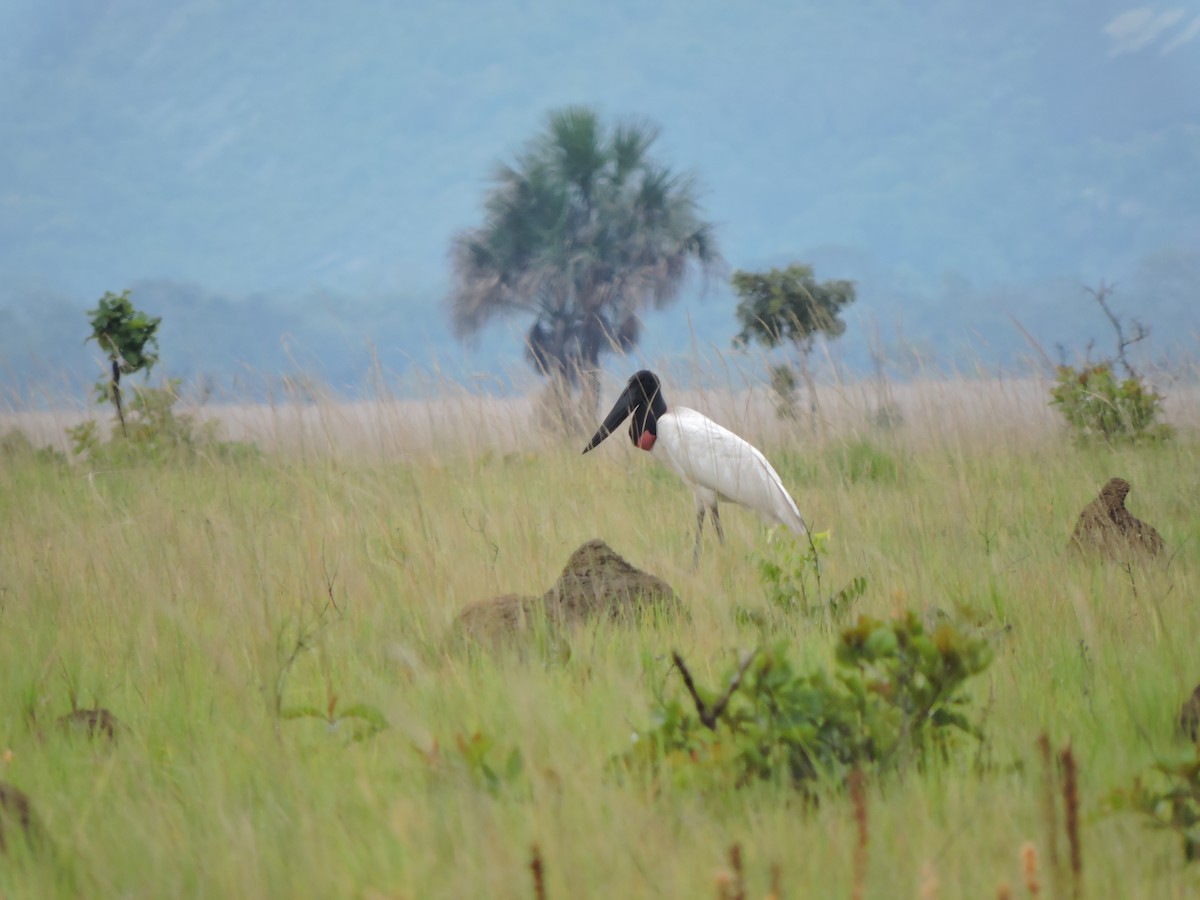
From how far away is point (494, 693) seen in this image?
7.89 ft

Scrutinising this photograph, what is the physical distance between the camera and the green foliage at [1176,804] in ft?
5.06

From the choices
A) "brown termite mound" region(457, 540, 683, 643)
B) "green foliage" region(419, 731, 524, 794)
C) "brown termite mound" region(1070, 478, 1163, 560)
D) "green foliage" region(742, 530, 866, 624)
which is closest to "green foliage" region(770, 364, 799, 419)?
"brown termite mound" region(1070, 478, 1163, 560)

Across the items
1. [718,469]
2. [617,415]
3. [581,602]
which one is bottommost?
[581,602]

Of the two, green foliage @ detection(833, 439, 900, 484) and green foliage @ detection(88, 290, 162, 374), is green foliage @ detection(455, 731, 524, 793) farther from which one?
green foliage @ detection(88, 290, 162, 374)

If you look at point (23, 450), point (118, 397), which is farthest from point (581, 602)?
point (23, 450)

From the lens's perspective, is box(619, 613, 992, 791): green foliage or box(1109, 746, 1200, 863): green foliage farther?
box(619, 613, 992, 791): green foliage

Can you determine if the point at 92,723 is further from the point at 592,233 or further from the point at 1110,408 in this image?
the point at 592,233

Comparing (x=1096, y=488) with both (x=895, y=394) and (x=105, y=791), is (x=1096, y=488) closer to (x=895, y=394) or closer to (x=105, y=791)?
(x=895, y=394)

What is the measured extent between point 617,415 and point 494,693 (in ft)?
13.4


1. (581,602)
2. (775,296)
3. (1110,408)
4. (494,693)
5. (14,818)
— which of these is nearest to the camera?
(14,818)

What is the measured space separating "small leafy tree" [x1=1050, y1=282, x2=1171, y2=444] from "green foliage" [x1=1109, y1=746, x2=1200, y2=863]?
21.5 feet

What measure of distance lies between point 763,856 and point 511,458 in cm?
615

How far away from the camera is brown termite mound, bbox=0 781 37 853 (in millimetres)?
1745

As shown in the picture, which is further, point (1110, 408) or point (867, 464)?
point (1110, 408)
